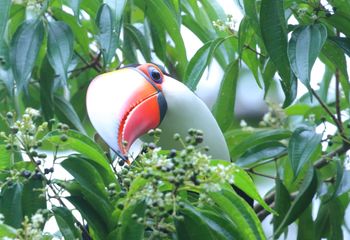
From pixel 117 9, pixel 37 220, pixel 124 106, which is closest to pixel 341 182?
pixel 124 106

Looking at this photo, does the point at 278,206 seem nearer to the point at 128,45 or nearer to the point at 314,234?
the point at 314,234

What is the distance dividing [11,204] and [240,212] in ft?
1.07

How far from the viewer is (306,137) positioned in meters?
1.82

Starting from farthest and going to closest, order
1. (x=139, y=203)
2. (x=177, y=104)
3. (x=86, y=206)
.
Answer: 1. (x=177, y=104)
2. (x=86, y=206)
3. (x=139, y=203)

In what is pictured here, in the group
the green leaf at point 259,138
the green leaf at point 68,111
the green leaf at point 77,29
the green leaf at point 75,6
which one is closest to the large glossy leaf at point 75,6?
the green leaf at point 75,6

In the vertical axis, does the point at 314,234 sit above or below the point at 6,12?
below

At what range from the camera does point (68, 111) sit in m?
Answer: 2.11

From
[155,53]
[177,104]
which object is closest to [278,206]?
[177,104]

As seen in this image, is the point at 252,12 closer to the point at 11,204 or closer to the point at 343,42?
the point at 343,42

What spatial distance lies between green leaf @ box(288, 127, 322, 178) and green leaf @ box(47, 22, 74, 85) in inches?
16.5

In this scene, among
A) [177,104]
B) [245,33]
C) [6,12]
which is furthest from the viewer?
[177,104]

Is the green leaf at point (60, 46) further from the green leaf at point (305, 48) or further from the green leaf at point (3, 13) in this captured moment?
the green leaf at point (305, 48)

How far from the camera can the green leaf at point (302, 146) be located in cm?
175

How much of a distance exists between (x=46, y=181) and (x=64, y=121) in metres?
0.70
